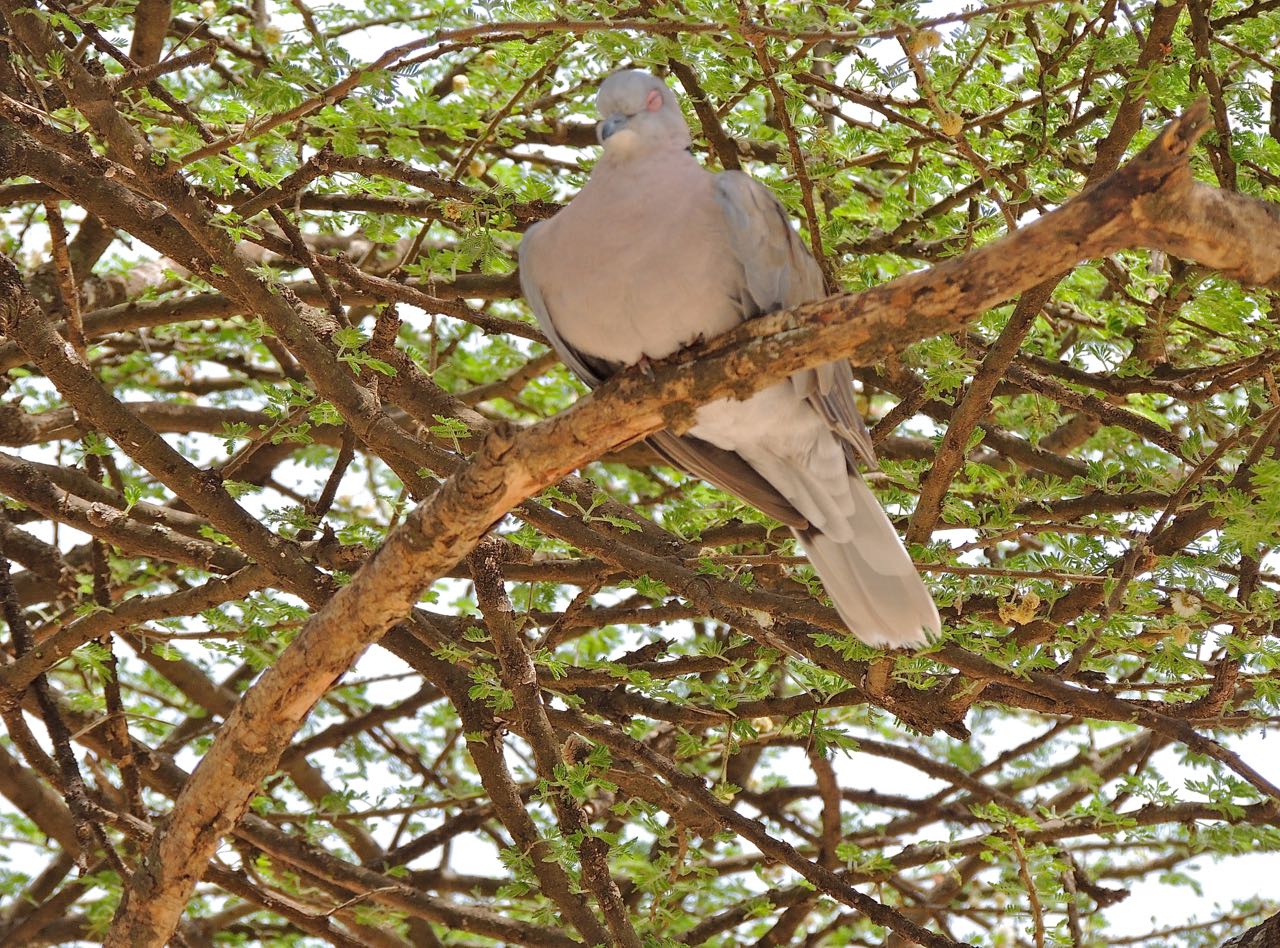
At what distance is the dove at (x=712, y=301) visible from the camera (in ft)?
9.96

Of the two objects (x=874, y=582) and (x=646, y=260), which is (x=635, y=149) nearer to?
(x=646, y=260)

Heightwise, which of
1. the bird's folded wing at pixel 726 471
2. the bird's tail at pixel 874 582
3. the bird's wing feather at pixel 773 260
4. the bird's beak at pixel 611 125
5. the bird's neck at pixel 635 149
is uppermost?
the bird's beak at pixel 611 125

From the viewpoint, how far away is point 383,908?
14.9 feet

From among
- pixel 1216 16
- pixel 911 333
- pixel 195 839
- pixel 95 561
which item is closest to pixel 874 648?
pixel 911 333

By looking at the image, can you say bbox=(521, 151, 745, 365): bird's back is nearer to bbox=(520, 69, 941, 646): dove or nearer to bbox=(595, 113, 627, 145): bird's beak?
bbox=(520, 69, 941, 646): dove

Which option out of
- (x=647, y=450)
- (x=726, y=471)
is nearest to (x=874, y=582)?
(x=726, y=471)

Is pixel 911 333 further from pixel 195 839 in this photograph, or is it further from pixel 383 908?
pixel 383 908

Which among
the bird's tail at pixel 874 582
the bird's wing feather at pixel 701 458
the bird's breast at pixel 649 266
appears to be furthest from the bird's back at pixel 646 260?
the bird's tail at pixel 874 582

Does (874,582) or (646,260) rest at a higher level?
(646,260)

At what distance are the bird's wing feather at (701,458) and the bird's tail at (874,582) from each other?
0.54ft

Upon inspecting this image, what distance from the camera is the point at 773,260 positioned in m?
3.09

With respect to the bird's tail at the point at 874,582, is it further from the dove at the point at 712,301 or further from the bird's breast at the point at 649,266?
the bird's breast at the point at 649,266

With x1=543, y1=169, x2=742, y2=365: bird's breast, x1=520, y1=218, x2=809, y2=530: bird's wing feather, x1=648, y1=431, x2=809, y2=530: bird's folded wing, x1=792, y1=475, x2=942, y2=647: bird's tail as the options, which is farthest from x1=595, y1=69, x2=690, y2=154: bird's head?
x1=792, y1=475, x2=942, y2=647: bird's tail

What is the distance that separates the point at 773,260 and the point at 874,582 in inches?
33.2
